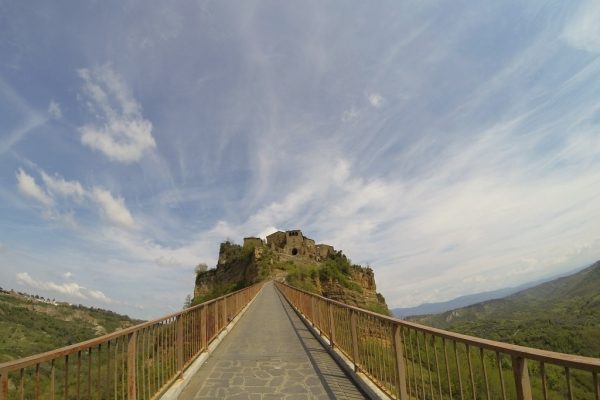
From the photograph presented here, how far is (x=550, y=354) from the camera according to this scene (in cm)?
240

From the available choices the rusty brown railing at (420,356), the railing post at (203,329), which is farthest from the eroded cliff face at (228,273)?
the rusty brown railing at (420,356)

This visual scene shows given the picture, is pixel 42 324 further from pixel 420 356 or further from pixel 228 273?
pixel 420 356

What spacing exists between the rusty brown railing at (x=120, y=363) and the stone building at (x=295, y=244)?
206 ft

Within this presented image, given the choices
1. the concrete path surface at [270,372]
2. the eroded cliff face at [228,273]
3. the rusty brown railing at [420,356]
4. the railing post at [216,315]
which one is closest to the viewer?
the rusty brown railing at [420,356]

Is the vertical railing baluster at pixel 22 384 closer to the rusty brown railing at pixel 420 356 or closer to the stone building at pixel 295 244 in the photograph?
the rusty brown railing at pixel 420 356

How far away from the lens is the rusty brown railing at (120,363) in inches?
122

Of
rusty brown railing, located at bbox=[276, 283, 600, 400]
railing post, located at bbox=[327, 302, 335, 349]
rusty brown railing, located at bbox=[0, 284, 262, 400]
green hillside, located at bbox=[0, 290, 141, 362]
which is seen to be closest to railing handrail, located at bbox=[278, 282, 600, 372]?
rusty brown railing, located at bbox=[276, 283, 600, 400]

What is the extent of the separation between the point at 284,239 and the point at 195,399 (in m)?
69.6

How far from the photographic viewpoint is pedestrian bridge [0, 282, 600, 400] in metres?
2.85

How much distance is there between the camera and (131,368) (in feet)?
15.6

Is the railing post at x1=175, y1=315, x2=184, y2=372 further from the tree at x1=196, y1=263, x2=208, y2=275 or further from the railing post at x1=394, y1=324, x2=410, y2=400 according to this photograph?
the tree at x1=196, y1=263, x2=208, y2=275

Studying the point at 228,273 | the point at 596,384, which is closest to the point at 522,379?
the point at 596,384

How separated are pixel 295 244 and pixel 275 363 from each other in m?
66.0

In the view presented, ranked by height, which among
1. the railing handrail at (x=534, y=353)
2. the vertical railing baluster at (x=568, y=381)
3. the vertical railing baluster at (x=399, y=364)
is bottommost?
the vertical railing baluster at (x=399, y=364)
